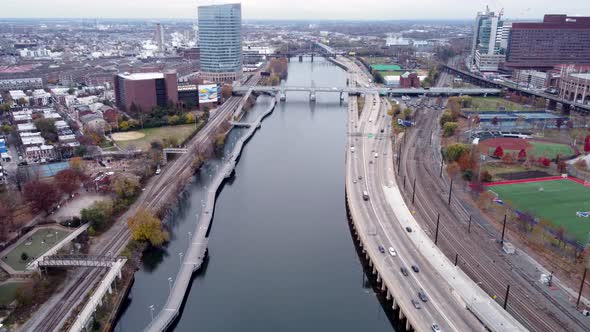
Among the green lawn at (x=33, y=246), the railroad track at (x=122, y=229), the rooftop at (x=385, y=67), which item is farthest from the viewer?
the rooftop at (x=385, y=67)

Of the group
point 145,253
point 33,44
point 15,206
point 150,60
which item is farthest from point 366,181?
point 33,44

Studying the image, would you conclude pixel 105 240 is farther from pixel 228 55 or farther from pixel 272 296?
pixel 228 55

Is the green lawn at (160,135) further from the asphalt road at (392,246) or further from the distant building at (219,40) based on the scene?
the distant building at (219,40)

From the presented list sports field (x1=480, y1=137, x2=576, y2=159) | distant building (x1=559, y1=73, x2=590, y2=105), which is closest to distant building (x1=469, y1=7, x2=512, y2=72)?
distant building (x1=559, y1=73, x2=590, y2=105)

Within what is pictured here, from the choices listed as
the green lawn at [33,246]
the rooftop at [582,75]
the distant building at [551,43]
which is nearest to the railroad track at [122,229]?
the green lawn at [33,246]

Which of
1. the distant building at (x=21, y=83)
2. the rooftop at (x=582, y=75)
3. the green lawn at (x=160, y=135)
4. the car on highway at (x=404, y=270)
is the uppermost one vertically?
the rooftop at (x=582, y=75)

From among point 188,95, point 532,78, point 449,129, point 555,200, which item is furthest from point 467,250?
point 532,78

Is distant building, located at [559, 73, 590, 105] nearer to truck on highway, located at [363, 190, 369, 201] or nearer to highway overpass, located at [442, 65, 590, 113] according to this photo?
highway overpass, located at [442, 65, 590, 113]
